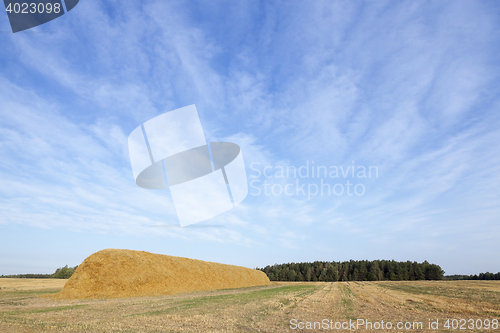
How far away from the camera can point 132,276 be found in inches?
1690

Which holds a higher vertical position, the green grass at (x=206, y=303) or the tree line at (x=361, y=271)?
the green grass at (x=206, y=303)

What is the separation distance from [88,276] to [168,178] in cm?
2547

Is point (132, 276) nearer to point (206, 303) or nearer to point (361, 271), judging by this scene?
point (206, 303)

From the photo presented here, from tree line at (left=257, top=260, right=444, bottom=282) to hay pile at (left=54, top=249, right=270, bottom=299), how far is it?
3549 inches

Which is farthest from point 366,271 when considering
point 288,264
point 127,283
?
point 127,283

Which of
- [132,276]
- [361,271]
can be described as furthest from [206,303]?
[361,271]

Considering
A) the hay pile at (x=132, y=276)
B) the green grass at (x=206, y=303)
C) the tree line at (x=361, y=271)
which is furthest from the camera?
the tree line at (x=361, y=271)

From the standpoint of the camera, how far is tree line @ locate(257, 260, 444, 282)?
128m

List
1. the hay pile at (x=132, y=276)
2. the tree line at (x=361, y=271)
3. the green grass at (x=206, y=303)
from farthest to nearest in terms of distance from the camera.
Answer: the tree line at (x=361, y=271) < the hay pile at (x=132, y=276) < the green grass at (x=206, y=303)

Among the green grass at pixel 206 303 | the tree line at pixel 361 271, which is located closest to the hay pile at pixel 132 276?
the green grass at pixel 206 303

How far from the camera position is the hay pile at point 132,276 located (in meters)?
37.6

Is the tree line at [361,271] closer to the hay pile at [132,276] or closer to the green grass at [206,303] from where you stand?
the hay pile at [132,276]

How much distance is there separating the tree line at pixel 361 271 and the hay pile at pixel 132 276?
90.1 m

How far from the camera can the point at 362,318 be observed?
16.2m
